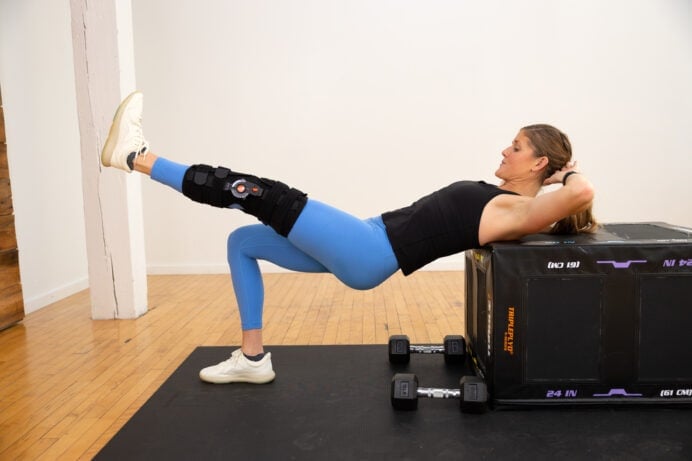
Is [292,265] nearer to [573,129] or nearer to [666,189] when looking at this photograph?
[573,129]

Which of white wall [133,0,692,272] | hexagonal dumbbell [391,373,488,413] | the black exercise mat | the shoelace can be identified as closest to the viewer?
the black exercise mat

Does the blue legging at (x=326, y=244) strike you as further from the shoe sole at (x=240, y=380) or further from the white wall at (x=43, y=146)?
the white wall at (x=43, y=146)

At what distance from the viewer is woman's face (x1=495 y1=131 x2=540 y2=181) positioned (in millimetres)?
2256

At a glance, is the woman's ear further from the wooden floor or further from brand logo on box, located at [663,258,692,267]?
the wooden floor

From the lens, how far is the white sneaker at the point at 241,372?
230 cm

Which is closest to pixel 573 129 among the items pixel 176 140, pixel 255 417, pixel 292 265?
pixel 176 140

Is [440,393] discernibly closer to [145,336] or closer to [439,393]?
[439,393]

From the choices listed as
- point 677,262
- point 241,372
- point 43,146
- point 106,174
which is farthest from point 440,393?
point 43,146

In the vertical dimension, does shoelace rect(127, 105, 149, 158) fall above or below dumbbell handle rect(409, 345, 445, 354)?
above

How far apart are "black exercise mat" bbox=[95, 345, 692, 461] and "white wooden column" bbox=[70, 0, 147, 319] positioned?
145 cm

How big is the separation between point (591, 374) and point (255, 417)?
1.06m

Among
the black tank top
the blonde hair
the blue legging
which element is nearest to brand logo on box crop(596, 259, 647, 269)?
the blonde hair

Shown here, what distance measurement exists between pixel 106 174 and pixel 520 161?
7.57 feet

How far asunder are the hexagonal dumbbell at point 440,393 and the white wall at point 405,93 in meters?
A: 3.04
